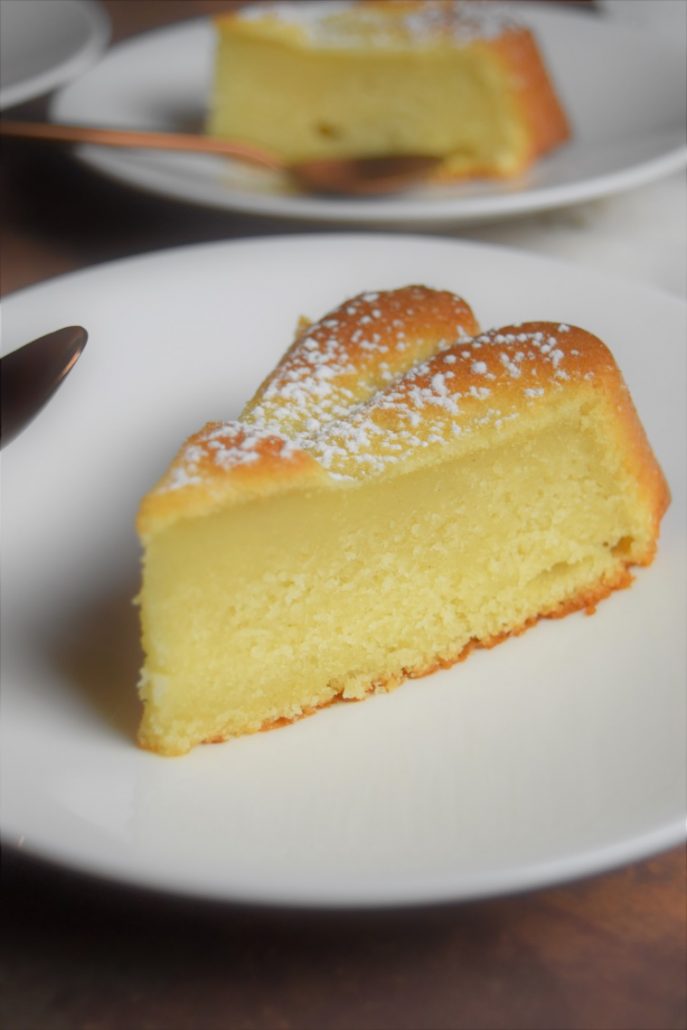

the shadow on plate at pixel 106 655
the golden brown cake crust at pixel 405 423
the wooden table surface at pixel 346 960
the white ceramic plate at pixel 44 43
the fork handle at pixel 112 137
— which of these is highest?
the white ceramic plate at pixel 44 43

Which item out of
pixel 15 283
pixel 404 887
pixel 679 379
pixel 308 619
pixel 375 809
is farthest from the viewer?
pixel 15 283

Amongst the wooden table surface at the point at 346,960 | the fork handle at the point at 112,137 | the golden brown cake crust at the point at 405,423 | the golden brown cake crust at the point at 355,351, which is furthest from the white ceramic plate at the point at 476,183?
the wooden table surface at the point at 346,960

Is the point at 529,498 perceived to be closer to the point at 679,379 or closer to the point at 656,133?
the point at 679,379

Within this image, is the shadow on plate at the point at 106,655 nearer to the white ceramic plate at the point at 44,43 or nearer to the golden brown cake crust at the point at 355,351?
the golden brown cake crust at the point at 355,351

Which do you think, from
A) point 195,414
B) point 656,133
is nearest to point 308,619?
point 195,414

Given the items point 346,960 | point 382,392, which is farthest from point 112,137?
point 346,960

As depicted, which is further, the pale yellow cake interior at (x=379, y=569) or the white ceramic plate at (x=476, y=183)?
the white ceramic plate at (x=476, y=183)

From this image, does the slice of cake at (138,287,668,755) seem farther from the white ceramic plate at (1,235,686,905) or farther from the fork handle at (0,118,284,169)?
the fork handle at (0,118,284,169)
